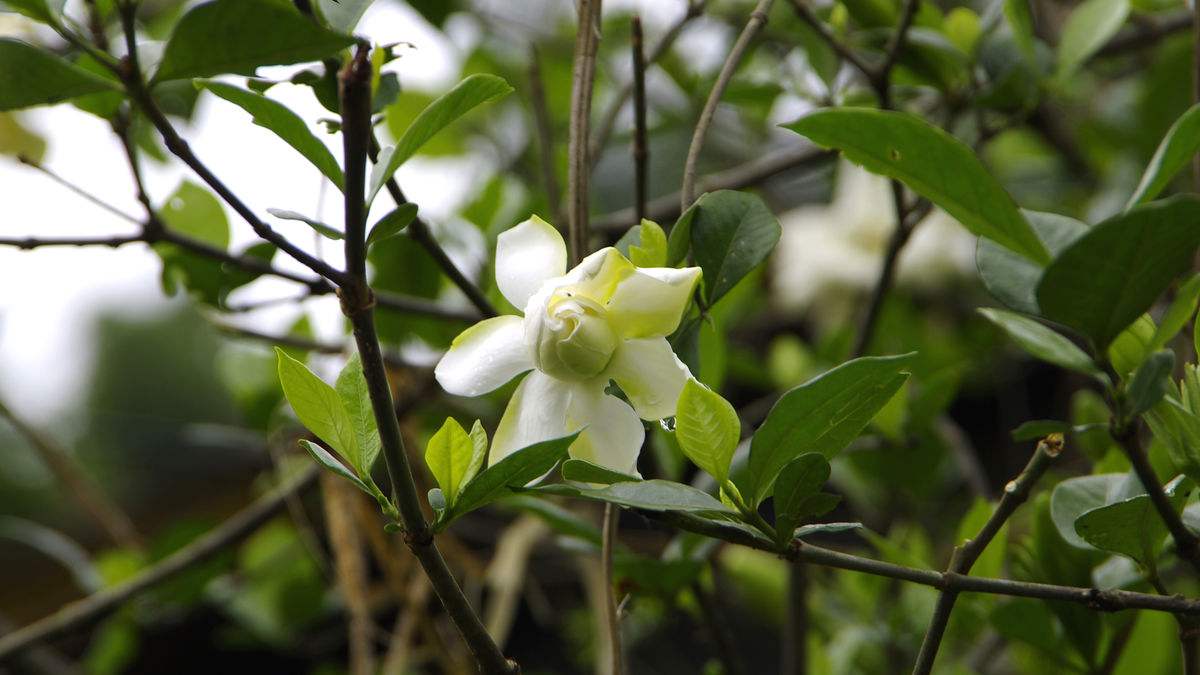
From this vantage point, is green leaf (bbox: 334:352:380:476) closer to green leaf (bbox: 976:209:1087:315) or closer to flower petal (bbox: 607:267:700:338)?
flower petal (bbox: 607:267:700:338)

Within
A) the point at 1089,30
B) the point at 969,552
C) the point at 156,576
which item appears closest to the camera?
the point at 969,552

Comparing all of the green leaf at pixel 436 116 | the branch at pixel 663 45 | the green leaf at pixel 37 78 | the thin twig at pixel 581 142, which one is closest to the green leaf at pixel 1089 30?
the branch at pixel 663 45

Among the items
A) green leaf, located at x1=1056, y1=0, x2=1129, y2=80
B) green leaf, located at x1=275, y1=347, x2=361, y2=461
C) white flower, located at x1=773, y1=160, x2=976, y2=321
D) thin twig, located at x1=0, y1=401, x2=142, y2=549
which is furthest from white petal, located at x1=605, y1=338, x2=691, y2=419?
white flower, located at x1=773, y1=160, x2=976, y2=321

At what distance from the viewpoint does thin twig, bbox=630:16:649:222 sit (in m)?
0.53

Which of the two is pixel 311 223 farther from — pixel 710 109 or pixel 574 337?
pixel 710 109

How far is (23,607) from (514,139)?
3.10ft

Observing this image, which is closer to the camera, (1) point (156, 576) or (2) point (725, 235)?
(2) point (725, 235)

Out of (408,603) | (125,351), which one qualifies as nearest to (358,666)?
(408,603)

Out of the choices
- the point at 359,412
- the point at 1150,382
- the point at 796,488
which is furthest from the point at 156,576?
the point at 1150,382

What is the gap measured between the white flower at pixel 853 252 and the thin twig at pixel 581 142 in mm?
915

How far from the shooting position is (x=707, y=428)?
366 mm

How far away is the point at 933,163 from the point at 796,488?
0.40 feet

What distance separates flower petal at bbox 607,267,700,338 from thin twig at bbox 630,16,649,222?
156 mm

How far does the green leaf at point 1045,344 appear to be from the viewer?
0.32 metres
